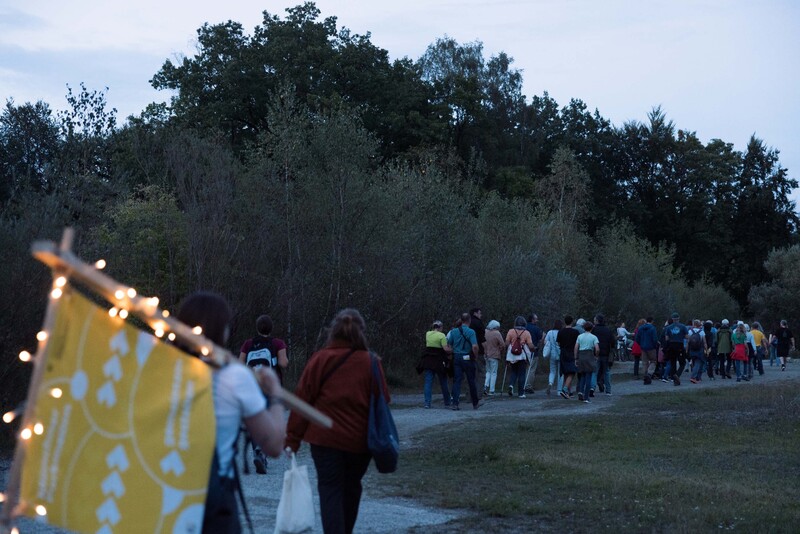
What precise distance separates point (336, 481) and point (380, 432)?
47 cm

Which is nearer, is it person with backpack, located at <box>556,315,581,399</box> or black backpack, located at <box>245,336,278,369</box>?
black backpack, located at <box>245,336,278,369</box>

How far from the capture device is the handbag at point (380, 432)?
7.66 meters

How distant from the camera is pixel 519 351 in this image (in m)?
26.9

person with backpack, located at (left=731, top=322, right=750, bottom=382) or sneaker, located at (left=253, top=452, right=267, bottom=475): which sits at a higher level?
person with backpack, located at (left=731, top=322, right=750, bottom=382)

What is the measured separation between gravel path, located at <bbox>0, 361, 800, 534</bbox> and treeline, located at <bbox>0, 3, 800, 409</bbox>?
160 inches

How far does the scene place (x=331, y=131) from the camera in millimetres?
31547

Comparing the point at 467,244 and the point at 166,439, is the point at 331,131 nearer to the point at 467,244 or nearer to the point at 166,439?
the point at 467,244

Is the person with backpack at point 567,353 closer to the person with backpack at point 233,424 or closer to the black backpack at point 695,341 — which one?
the black backpack at point 695,341

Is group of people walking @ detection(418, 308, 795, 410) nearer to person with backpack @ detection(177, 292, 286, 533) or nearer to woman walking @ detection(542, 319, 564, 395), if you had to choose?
woman walking @ detection(542, 319, 564, 395)

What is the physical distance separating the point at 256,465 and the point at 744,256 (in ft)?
245

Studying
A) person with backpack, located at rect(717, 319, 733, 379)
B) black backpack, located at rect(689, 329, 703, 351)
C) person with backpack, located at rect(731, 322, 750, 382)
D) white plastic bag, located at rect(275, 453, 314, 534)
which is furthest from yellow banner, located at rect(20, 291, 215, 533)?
person with backpack, located at rect(717, 319, 733, 379)

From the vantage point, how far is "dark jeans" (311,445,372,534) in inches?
306

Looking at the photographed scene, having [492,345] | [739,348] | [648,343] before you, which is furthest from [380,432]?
[739,348]

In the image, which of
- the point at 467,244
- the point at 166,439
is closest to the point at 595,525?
the point at 166,439
